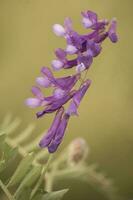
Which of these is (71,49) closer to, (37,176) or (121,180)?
(37,176)

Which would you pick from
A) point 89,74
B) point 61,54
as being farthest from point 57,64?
point 89,74

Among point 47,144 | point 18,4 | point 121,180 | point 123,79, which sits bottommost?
point 121,180

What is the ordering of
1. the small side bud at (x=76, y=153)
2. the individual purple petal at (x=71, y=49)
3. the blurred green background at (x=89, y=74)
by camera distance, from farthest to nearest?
the blurred green background at (x=89, y=74), the small side bud at (x=76, y=153), the individual purple petal at (x=71, y=49)

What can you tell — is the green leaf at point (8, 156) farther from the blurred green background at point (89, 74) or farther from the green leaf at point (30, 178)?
the blurred green background at point (89, 74)

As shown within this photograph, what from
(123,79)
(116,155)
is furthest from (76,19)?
(116,155)

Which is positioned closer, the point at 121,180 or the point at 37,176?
the point at 37,176

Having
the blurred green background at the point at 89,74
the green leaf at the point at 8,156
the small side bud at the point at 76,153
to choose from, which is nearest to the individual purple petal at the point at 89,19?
the green leaf at the point at 8,156
